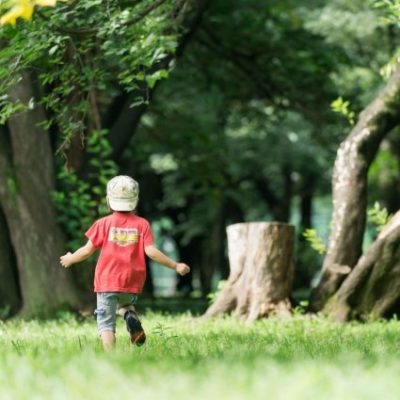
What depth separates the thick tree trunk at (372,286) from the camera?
42.5ft

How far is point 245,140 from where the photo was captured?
103 feet

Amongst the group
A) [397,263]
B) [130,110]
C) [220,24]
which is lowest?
[397,263]

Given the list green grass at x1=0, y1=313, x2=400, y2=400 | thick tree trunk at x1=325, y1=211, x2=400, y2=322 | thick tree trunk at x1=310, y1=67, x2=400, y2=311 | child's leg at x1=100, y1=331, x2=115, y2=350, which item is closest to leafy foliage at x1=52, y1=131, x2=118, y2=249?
thick tree trunk at x1=310, y1=67, x2=400, y2=311

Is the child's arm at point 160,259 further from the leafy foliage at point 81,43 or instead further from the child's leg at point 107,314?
the leafy foliage at point 81,43

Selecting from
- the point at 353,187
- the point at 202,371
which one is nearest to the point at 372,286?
the point at 353,187

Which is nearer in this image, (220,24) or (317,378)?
(317,378)

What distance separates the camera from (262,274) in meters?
13.5

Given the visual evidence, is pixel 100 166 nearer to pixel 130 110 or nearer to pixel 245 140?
pixel 130 110

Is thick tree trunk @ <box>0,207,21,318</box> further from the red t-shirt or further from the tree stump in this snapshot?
the red t-shirt

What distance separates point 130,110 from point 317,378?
11.2 metres

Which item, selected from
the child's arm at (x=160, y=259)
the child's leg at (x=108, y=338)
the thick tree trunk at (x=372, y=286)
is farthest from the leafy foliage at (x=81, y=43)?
the thick tree trunk at (x=372, y=286)

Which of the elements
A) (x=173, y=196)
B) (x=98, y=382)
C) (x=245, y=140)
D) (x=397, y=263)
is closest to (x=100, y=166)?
(x=397, y=263)

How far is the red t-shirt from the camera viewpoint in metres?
8.23

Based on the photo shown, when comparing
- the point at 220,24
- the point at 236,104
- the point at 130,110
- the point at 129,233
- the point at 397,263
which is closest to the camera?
the point at 129,233
